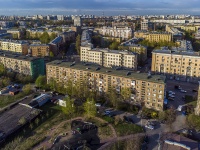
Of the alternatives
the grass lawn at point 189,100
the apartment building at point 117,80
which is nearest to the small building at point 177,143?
the apartment building at point 117,80

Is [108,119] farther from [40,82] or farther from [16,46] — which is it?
[16,46]

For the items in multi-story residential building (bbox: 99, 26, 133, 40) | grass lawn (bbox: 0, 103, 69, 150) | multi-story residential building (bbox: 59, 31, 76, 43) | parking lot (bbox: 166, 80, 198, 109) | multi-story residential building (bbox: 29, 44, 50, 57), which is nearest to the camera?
grass lawn (bbox: 0, 103, 69, 150)

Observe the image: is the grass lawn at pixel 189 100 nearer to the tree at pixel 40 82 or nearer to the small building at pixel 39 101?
the small building at pixel 39 101

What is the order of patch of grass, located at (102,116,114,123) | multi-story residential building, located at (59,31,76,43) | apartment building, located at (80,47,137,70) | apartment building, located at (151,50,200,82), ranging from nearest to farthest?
1. patch of grass, located at (102,116,114,123)
2. apartment building, located at (151,50,200,82)
3. apartment building, located at (80,47,137,70)
4. multi-story residential building, located at (59,31,76,43)

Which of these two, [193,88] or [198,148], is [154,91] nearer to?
[198,148]

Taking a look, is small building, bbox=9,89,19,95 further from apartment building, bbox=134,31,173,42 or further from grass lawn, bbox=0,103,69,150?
apartment building, bbox=134,31,173,42

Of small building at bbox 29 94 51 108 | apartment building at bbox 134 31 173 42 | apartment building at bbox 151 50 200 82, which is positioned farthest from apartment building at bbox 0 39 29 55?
apartment building at bbox 134 31 173 42
